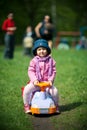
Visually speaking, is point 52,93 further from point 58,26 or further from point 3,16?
point 58,26

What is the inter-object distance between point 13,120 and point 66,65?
886 centimetres

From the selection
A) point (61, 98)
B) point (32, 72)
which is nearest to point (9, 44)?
point (61, 98)

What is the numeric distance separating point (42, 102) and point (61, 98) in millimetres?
1688

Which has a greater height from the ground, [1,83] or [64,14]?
[1,83]

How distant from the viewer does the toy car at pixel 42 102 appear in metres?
8.02

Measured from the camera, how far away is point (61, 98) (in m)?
9.70

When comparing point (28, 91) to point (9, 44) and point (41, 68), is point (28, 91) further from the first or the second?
point (9, 44)

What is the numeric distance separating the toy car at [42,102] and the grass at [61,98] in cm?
17

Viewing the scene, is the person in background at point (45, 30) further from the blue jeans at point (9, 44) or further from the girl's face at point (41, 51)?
the girl's face at point (41, 51)

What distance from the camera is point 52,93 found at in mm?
8242

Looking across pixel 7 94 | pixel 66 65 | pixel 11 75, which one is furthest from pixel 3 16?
pixel 7 94

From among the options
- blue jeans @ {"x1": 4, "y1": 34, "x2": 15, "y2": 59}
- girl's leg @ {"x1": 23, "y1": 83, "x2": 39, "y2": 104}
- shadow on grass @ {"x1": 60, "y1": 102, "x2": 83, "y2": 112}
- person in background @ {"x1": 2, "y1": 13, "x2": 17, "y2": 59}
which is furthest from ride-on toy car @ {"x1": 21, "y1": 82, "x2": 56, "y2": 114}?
blue jeans @ {"x1": 4, "y1": 34, "x2": 15, "y2": 59}

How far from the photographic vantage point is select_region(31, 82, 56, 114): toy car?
8.02 meters

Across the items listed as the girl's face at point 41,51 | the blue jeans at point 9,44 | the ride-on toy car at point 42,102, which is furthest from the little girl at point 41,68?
the blue jeans at point 9,44
